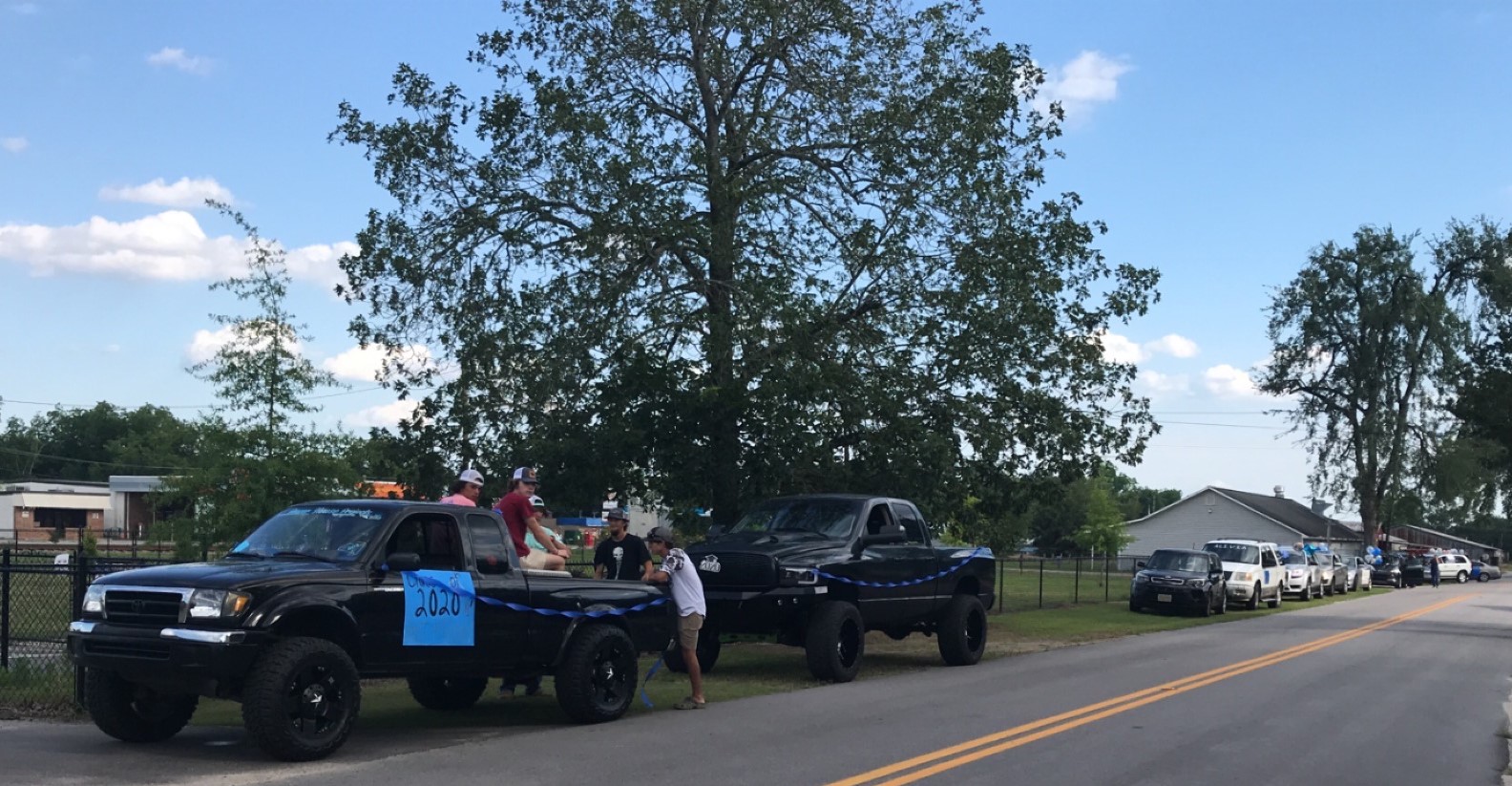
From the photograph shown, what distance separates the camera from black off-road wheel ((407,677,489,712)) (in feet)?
41.0

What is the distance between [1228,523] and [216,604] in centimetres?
8162

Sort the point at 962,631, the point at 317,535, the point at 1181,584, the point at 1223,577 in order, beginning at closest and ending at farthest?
the point at 317,535 → the point at 962,631 → the point at 1181,584 → the point at 1223,577

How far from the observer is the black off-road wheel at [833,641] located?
15602 millimetres

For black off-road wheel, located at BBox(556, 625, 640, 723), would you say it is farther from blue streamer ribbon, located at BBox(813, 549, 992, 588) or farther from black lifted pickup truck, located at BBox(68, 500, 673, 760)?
blue streamer ribbon, located at BBox(813, 549, 992, 588)

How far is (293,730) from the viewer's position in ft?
30.5

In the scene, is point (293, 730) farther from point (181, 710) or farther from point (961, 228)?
point (961, 228)

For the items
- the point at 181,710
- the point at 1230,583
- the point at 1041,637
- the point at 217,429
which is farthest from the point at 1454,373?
the point at 181,710

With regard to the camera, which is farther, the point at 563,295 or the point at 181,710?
the point at 563,295

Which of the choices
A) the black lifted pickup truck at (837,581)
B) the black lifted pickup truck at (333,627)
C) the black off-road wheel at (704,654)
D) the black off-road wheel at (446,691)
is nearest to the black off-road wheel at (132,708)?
the black lifted pickup truck at (333,627)

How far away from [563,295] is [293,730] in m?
12.7

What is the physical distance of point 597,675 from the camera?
12.0 metres

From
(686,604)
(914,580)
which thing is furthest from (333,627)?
(914,580)

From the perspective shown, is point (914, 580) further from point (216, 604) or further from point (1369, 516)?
point (1369, 516)

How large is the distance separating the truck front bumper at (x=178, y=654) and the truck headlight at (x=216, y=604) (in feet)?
0.39
